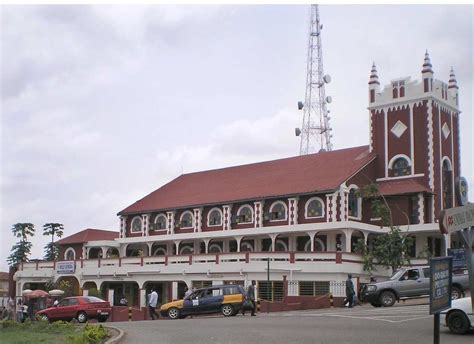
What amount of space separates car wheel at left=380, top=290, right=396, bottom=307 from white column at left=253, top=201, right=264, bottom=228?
1802 cm

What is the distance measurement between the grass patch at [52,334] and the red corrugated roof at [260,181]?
909 inches

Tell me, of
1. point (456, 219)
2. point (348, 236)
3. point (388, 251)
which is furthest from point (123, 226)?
point (456, 219)

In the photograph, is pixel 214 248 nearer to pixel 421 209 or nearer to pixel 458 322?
pixel 421 209

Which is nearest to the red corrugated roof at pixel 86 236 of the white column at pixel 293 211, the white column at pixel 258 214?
the white column at pixel 258 214

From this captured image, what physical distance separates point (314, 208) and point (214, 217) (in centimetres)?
933

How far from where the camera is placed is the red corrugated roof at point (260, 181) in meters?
45.7

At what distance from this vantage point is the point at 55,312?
33.2 m

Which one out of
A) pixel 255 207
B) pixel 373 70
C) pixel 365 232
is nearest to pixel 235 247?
pixel 255 207

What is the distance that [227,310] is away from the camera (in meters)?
29.5

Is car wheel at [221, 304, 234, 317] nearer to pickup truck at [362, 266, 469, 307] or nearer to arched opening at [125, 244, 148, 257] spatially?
pickup truck at [362, 266, 469, 307]

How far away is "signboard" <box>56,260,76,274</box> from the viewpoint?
5247 centimetres

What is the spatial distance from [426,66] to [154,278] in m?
Result: 22.7

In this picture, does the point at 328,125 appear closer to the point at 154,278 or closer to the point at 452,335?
the point at 154,278

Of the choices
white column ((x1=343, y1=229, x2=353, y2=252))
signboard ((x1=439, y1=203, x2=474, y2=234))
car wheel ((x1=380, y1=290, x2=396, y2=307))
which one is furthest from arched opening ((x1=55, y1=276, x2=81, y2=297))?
signboard ((x1=439, y1=203, x2=474, y2=234))
